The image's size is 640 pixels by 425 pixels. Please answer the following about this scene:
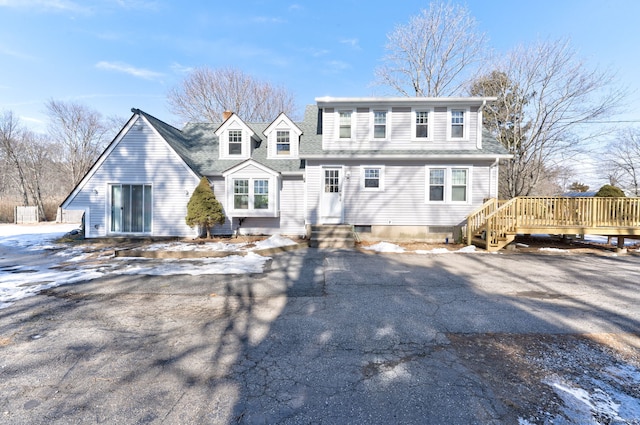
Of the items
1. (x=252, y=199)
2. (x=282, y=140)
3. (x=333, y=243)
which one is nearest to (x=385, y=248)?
(x=333, y=243)

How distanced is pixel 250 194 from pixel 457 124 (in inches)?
361

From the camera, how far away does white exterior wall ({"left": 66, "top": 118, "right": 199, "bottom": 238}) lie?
1174 cm

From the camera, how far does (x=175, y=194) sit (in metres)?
11.9

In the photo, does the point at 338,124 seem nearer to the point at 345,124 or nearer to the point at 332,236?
the point at 345,124

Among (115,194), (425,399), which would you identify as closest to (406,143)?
(425,399)

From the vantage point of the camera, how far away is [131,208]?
1195 cm

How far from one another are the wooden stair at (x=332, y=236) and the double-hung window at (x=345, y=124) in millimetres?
3857

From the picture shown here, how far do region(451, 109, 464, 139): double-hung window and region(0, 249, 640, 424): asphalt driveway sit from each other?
6.97 metres

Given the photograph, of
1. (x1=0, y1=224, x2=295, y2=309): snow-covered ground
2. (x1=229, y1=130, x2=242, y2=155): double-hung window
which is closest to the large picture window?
(x1=0, y1=224, x2=295, y2=309): snow-covered ground

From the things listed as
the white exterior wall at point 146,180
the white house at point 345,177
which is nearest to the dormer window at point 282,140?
the white house at point 345,177

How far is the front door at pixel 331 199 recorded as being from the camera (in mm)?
11773

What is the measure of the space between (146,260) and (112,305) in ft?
12.4

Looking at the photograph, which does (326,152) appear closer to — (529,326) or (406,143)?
(406,143)

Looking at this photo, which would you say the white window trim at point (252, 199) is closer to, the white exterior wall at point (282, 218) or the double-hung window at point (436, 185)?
the white exterior wall at point (282, 218)
